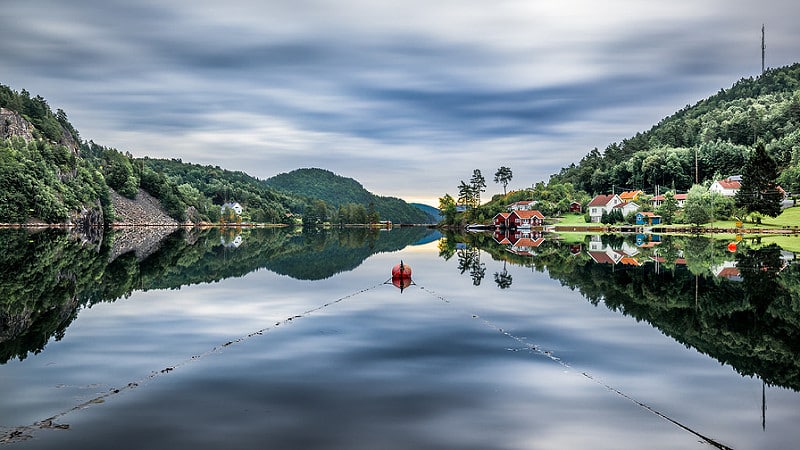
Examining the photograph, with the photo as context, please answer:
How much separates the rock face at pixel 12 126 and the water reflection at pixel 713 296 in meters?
179

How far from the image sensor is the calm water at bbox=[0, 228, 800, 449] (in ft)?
37.0

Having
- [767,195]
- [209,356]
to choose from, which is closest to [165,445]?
[209,356]

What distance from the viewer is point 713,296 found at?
93.7ft

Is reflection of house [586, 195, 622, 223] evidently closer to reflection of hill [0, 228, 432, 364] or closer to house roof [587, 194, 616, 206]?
house roof [587, 194, 616, 206]

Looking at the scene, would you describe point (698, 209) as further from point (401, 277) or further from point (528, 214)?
point (401, 277)

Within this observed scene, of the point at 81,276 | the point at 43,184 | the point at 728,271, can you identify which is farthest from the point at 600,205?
the point at 81,276

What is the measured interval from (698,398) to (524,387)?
3534 mm

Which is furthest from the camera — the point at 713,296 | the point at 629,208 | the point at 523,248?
the point at 629,208

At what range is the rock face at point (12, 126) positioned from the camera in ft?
612

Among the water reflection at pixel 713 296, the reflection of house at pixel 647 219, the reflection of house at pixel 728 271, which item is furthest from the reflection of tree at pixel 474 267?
the reflection of house at pixel 647 219

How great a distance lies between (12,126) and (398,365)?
210 m

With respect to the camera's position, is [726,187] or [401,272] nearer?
[401,272]

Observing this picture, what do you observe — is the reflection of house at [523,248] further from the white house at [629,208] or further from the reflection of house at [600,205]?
the reflection of house at [600,205]

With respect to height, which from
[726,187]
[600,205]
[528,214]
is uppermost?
[726,187]
